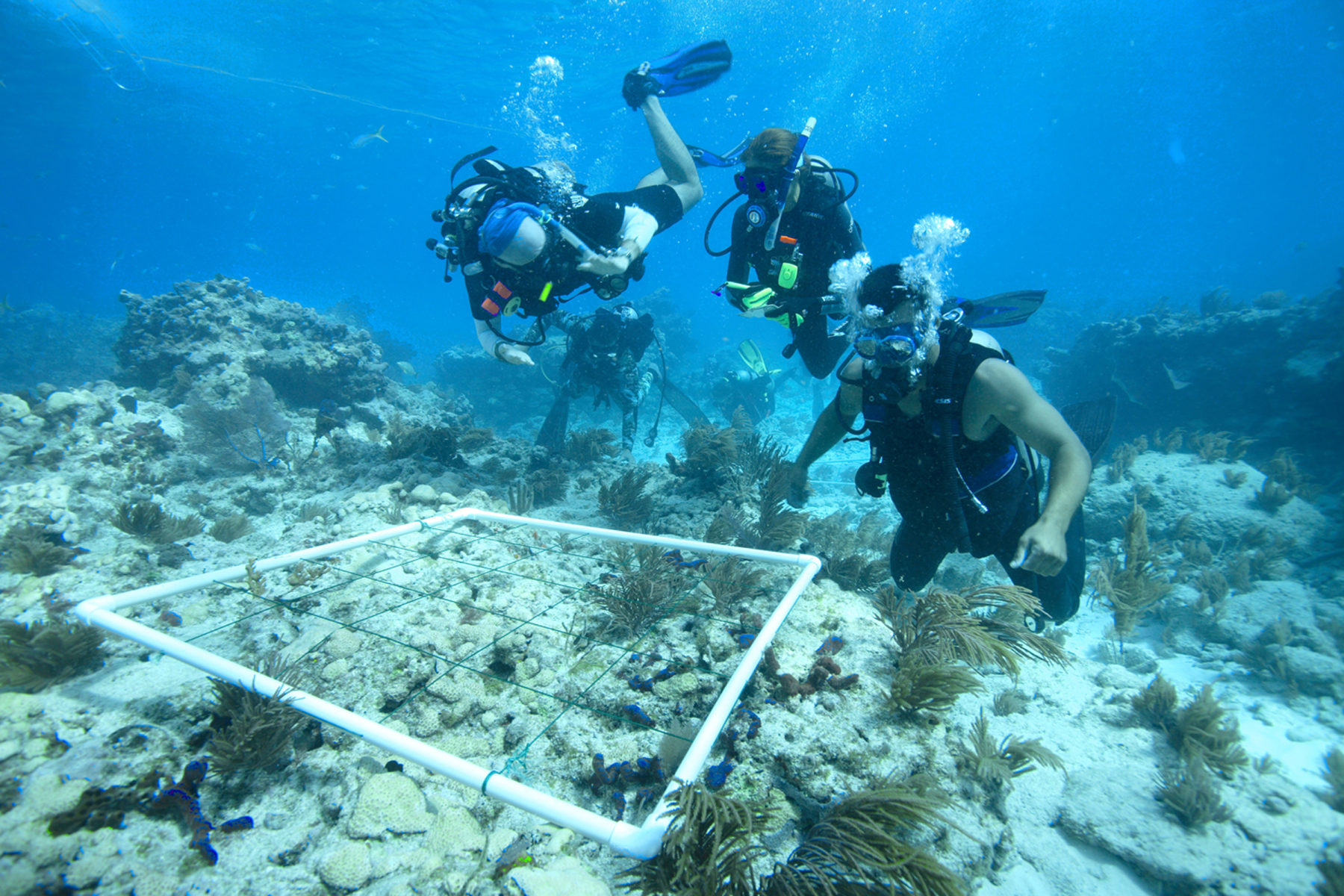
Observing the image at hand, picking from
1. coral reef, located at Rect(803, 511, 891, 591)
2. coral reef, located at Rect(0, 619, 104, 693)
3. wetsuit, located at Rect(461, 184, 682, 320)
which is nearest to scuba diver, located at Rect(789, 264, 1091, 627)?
coral reef, located at Rect(803, 511, 891, 591)

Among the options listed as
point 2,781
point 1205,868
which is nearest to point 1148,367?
point 1205,868

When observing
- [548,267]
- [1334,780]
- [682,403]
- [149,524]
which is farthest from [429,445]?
[1334,780]

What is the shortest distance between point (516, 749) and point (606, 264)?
4517 millimetres

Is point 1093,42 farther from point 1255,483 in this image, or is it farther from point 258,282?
point 258,282

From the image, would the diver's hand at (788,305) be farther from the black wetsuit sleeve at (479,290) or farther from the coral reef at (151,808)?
the coral reef at (151,808)

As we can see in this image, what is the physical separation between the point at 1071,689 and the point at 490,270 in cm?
668

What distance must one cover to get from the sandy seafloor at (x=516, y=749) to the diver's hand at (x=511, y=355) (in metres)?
1.94

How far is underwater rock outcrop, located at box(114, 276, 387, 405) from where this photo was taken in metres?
9.73

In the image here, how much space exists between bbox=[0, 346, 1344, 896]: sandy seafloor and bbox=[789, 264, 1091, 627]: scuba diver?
3.41ft

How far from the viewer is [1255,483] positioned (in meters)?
7.91

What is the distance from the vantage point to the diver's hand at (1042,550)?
7.36 feet

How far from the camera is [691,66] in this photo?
23.2 feet

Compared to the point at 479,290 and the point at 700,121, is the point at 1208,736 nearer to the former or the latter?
the point at 479,290

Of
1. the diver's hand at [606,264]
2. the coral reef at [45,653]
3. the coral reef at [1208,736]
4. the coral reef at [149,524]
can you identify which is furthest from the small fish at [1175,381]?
the coral reef at [149,524]
